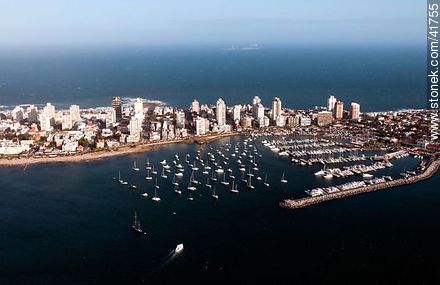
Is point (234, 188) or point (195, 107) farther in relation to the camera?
point (195, 107)

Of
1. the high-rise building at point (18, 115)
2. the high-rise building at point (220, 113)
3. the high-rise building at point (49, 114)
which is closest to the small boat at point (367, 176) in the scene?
the high-rise building at point (220, 113)

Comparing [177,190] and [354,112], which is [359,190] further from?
[354,112]

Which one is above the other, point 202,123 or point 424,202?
point 202,123

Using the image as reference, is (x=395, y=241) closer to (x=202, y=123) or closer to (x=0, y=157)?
(x=202, y=123)

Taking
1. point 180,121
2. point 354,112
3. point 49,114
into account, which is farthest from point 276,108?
point 49,114

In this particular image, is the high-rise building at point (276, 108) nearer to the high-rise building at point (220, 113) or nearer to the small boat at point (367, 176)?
the high-rise building at point (220, 113)

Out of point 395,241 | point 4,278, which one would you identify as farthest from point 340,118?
point 4,278

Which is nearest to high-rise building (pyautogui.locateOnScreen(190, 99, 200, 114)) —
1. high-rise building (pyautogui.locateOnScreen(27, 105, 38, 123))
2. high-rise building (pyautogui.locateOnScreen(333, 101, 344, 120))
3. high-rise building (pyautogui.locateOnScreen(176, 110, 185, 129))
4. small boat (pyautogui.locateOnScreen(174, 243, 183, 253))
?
high-rise building (pyautogui.locateOnScreen(176, 110, 185, 129))
